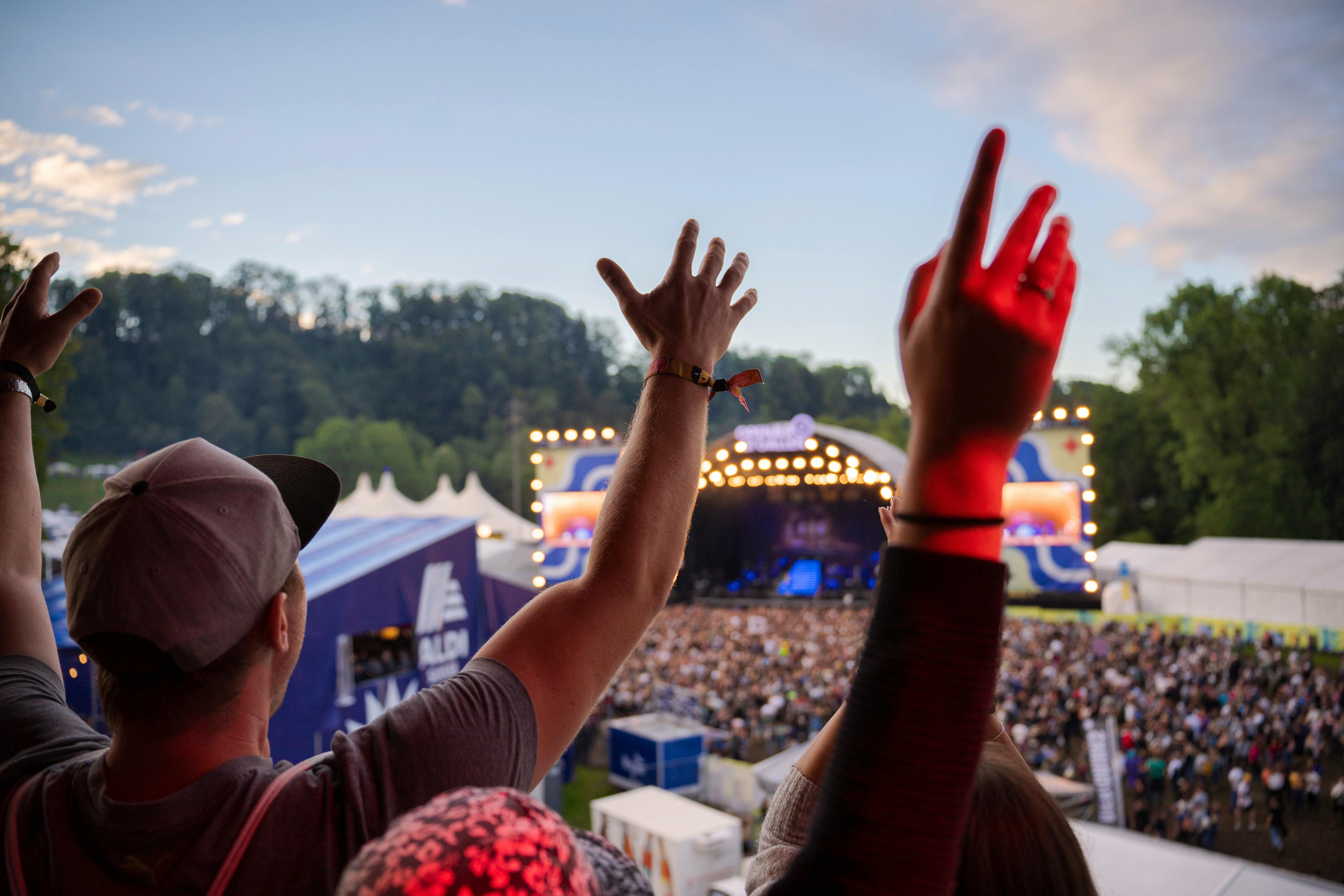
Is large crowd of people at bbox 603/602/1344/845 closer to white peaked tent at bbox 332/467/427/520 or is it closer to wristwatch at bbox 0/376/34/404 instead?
white peaked tent at bbox 332/467/427/520

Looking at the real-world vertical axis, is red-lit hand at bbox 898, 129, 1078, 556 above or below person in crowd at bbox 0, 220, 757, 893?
above

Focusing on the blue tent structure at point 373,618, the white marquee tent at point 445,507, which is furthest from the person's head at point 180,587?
the white marquee tent at point 445,507

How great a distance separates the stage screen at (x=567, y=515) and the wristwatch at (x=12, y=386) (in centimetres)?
1521

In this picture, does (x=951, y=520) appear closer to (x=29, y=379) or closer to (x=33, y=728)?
(x=33, y=728)

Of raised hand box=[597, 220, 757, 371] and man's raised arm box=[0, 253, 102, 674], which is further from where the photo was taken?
man's raised arm box=[0, 253, 102, 674]

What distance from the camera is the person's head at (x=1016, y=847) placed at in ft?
2.89

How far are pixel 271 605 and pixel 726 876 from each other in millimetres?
9498

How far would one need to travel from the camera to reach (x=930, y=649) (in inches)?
22.7

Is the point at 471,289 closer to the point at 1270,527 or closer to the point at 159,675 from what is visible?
the point at 1270,527

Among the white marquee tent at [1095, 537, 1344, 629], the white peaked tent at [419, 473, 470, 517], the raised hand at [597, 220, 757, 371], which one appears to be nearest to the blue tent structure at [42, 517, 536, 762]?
the raised hand at [597, 220, 757, 371]

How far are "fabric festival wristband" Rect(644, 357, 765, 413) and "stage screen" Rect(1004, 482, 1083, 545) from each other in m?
14.1

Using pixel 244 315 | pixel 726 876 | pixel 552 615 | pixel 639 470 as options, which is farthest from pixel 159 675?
pixel 244 315

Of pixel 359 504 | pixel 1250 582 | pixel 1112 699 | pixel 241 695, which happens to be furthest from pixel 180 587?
pixel 1250 582

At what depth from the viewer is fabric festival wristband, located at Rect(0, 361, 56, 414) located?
1.54m
